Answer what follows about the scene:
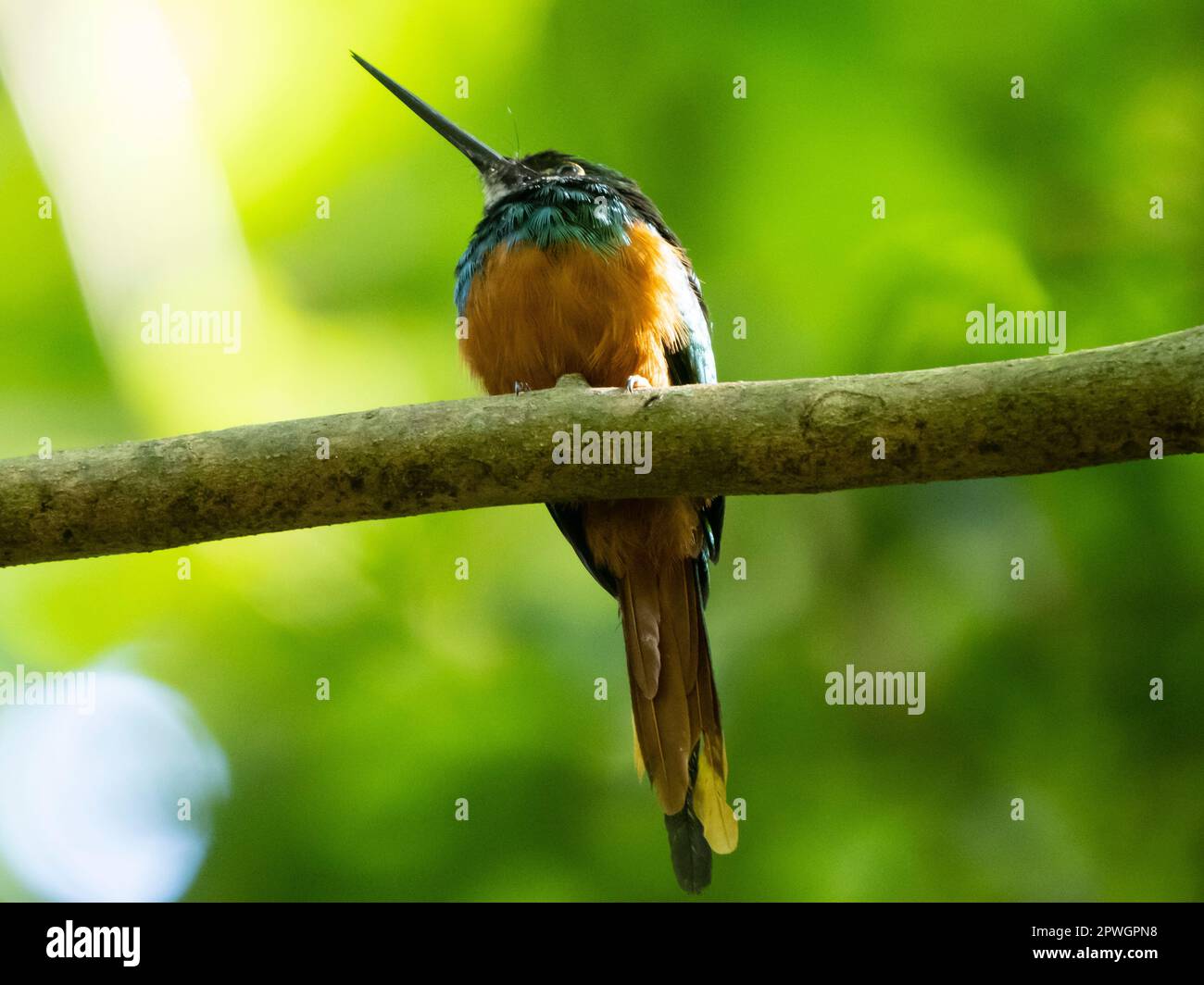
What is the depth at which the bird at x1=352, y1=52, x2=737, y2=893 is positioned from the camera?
336cm

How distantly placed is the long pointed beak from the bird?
44 centimetres

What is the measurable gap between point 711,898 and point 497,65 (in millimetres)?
2944

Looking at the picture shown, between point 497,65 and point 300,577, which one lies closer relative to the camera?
point 300,577

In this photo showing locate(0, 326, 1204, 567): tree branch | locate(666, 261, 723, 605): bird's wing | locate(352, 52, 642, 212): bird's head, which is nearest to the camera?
locate(0, 326, 1204, 567): tree branch

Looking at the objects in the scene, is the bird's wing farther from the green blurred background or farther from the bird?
the green blurred background

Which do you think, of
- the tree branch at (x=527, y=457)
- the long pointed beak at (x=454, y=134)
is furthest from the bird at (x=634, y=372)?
the tree branch at (x=527, y=457)

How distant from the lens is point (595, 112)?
4.40m

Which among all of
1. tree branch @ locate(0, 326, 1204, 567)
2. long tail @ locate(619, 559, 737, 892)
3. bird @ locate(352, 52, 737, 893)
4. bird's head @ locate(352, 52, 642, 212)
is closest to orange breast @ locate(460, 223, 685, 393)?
bird @ locate(352, 52, 737, 893)

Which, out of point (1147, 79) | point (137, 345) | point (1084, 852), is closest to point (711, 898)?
point (1084, 852)

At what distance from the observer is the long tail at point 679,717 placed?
10.9 ft

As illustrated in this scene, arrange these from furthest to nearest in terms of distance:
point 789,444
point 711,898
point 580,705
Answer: point 580,705
point 711,898
point 789,444

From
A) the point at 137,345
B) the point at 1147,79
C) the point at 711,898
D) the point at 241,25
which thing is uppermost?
the point at 241,25

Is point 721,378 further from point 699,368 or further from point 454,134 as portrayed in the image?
point 454,134

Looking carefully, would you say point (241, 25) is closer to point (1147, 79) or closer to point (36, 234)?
point (36, 234)
